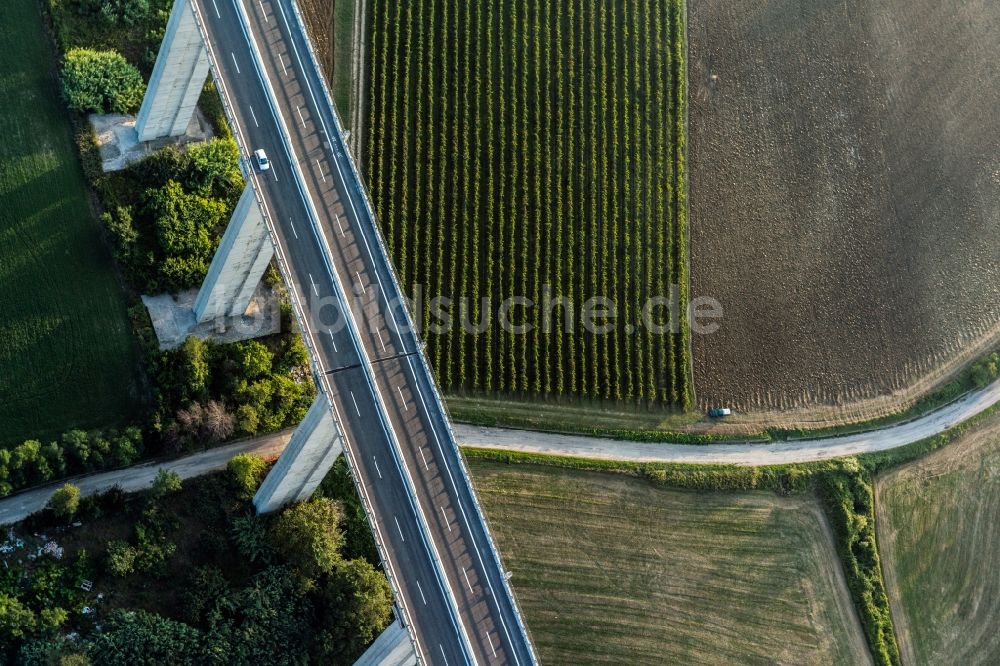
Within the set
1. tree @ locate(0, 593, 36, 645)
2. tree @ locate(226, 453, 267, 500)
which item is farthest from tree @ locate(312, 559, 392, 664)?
tree @ locate(0, 593, 36, 645)

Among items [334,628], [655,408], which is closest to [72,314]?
[334,628]

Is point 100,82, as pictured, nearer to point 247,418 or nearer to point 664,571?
point 247,418

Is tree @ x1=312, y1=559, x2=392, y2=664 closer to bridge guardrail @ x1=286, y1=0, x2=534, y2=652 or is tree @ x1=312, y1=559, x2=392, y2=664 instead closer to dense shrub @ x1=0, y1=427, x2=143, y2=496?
bridge guardrail @ x1=286, y1=0, x2=534, y2=652

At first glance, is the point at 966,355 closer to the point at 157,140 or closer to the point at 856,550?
the point at 856,550

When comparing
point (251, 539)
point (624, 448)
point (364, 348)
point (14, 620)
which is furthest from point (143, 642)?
point (624, 448)

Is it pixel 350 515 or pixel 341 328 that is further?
pixel 350 515

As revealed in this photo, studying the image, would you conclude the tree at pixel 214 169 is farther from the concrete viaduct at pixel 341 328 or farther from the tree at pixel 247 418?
the tree at pixel 247 418

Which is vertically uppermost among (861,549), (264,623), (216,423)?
(216,423)
